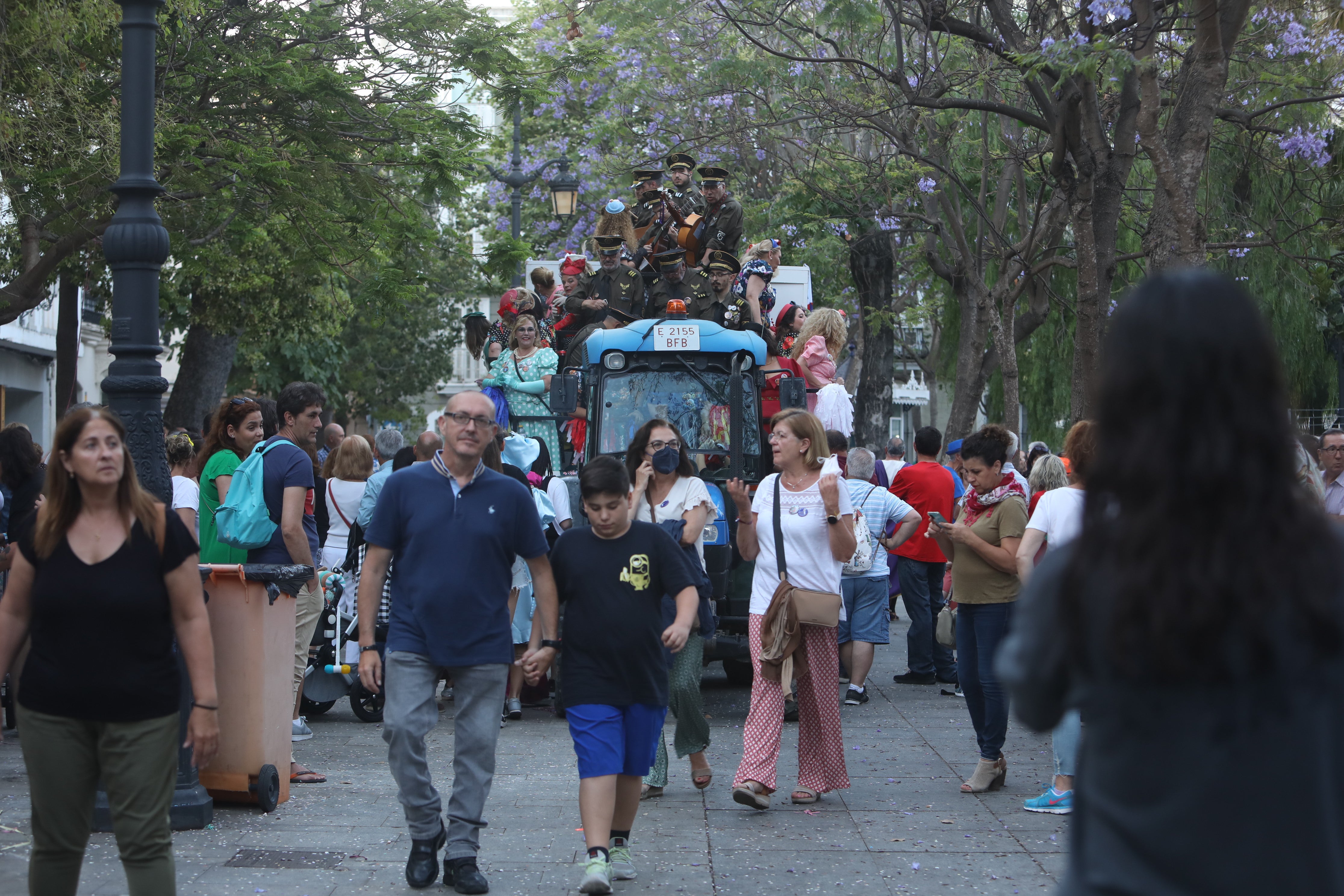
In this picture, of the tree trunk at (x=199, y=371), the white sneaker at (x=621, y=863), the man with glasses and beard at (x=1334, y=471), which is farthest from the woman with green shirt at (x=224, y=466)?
the tree trunk at (x=199, y=371)

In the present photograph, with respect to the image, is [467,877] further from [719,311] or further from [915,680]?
[719,311]

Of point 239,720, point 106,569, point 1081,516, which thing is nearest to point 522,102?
point 239,720

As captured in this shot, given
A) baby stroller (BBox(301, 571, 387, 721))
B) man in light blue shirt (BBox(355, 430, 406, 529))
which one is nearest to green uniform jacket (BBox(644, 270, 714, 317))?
man in light blue shirt (BBox(355, 430, 406, 529))

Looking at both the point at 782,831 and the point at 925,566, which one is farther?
the point at 925,566

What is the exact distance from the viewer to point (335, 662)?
9.70 metres

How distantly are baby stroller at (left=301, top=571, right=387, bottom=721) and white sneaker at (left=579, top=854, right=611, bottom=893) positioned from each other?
3.62 meters

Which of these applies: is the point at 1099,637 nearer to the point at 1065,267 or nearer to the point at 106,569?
the point at 106,569

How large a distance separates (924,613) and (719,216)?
4108 mm

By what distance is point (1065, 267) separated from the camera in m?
26.2

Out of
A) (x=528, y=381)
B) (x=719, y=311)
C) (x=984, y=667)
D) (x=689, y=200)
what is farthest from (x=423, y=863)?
(x=689, y=200)

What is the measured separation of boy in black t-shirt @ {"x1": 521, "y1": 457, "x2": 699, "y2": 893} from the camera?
18.8 feet

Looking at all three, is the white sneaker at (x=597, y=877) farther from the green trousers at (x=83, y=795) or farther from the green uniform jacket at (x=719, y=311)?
the green uniform jacket at (x=719, y=311)

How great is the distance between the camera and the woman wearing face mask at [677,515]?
7566 mm

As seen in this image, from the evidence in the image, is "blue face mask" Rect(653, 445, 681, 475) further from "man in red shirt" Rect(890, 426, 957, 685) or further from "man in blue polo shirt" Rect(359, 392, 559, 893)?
"man in red shirt" Rect(890, 426, 957, 685)
